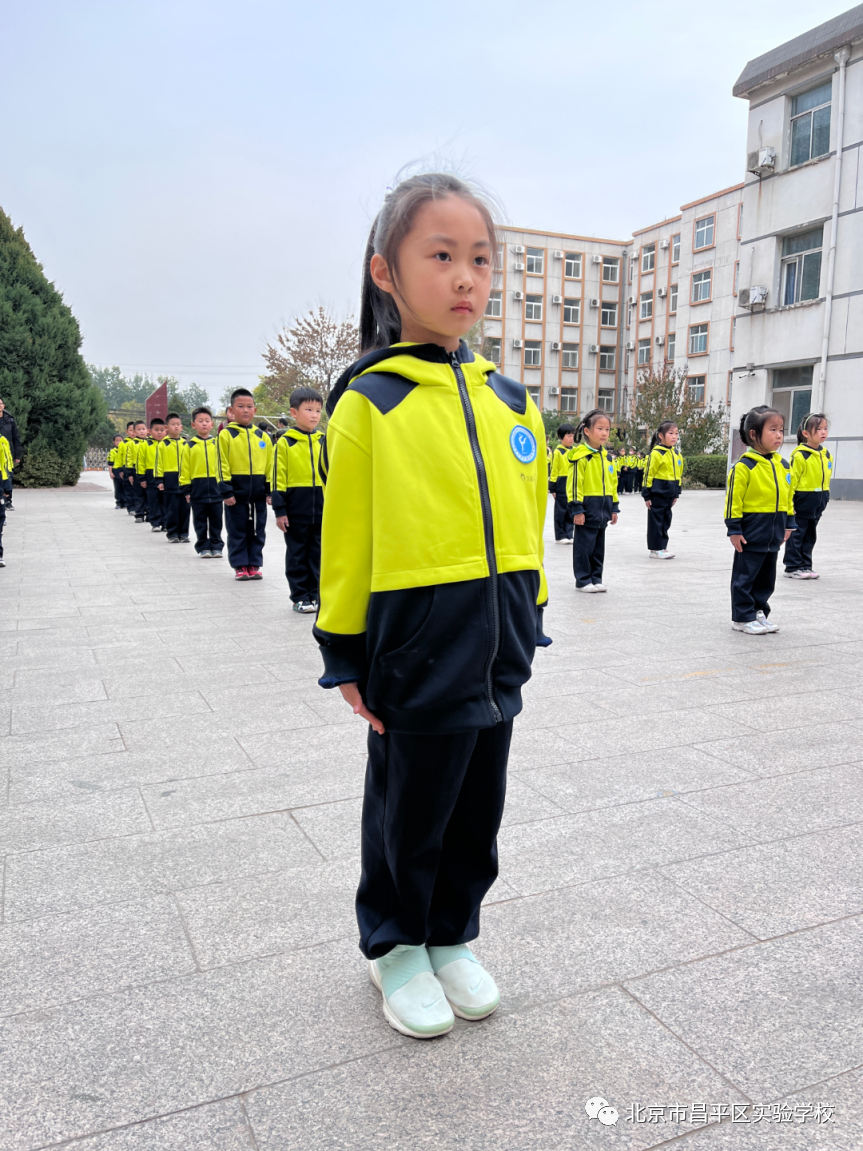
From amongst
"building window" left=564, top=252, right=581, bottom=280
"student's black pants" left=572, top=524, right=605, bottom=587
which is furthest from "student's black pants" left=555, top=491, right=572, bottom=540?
"building window" left=564, top=252, right=581, bottom=280

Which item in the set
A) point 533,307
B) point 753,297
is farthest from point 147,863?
point 533,307

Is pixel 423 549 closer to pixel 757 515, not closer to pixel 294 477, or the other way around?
pixel 757 515

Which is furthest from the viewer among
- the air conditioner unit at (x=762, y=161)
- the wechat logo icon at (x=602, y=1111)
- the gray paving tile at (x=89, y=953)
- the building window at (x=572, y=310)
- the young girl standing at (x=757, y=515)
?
the building window at (x=572, y=310)

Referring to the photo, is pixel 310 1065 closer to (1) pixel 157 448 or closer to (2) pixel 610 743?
(2) pixel 610 743

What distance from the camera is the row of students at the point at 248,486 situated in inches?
285

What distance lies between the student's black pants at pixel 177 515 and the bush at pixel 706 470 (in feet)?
69.1

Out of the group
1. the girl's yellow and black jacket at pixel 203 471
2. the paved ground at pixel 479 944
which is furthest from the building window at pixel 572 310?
the paved ground at pixel 479 944

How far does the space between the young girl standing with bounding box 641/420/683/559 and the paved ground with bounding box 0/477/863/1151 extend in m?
5.75

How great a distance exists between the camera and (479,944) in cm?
219

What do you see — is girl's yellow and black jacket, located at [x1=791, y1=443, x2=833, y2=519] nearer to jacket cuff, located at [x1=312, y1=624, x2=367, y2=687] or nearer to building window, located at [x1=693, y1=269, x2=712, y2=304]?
jacket cuff, located at [x1=312, y1=624, x2=367, y2=687]

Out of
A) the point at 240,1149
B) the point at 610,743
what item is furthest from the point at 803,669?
the point at 240,1149

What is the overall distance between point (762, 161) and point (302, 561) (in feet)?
63.8

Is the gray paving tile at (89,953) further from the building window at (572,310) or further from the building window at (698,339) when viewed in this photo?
the building window at (572,310)

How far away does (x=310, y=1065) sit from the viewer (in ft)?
5.75
